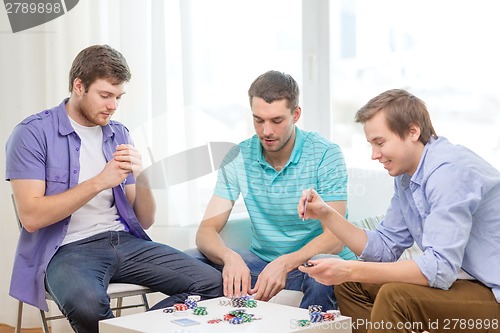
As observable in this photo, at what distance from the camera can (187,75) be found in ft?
12.0

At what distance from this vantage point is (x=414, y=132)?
2.29 m

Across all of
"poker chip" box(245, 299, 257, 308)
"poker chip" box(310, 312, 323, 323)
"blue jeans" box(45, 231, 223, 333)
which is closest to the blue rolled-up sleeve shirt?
"poker chip" box(310, 312, 323, 323)

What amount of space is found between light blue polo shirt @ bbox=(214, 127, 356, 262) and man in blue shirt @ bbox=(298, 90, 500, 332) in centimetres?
45

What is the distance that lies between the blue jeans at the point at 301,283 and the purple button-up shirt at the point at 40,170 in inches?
21.3

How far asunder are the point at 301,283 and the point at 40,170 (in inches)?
38.7

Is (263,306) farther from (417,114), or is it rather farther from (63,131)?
(63,131)

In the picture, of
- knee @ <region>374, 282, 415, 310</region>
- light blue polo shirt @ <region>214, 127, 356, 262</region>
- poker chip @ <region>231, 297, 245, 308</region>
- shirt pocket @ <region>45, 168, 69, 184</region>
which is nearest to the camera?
knee @ <region>374, 282, 415, 310</region>

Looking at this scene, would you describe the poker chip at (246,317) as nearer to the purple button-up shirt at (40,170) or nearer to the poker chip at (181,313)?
the poker chip at (181,313)

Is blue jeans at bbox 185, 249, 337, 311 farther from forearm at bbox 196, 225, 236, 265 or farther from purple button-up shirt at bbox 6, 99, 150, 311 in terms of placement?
purple button-up shirt at bbox 6, 99, 150, 311

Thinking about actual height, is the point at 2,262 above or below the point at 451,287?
below

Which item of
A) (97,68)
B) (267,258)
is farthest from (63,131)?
(267,258)

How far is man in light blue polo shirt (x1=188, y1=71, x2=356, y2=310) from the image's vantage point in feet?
9.28

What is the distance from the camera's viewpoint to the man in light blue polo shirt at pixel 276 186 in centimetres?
283

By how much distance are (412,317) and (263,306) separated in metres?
0.50
